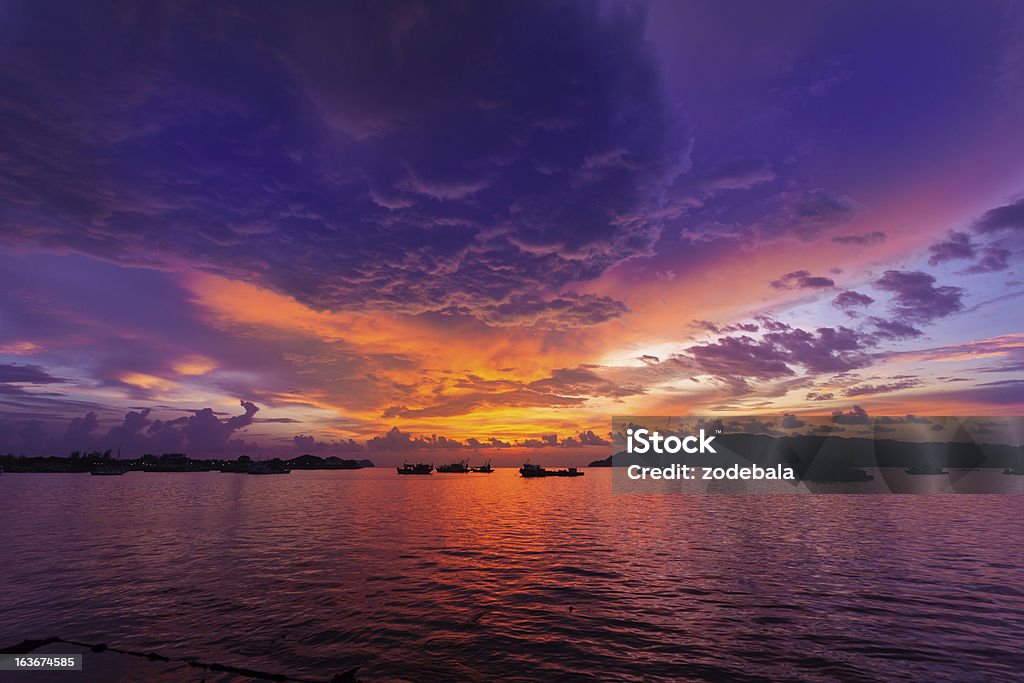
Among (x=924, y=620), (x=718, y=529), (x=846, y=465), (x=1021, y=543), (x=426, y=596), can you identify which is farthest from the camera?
(x=846, y=465)

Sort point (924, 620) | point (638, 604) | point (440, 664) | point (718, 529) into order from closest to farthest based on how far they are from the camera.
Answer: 1. point (440, 664)
2. point (924, 620)
3. point (638, 604)
4. point (718, 529)

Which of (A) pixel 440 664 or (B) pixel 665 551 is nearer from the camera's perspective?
(A) pixel 440 664

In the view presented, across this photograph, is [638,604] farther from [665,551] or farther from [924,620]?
[665,551]

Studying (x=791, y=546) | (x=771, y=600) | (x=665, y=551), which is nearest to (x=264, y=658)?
(x=771, y=600)

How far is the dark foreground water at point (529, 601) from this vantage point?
18.1 m

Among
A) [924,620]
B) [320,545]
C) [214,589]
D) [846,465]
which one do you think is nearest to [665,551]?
→ [924,620]

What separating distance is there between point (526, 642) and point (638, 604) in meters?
8.28

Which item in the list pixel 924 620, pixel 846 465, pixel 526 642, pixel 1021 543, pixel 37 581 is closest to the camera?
pixel 526 642

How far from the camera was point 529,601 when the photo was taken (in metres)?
26.4

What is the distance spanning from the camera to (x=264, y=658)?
18328mm

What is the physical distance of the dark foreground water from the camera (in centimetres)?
1812

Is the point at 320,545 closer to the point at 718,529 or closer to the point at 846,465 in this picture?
the point at 718,529

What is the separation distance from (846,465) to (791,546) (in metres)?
171

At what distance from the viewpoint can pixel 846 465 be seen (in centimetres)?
17675
